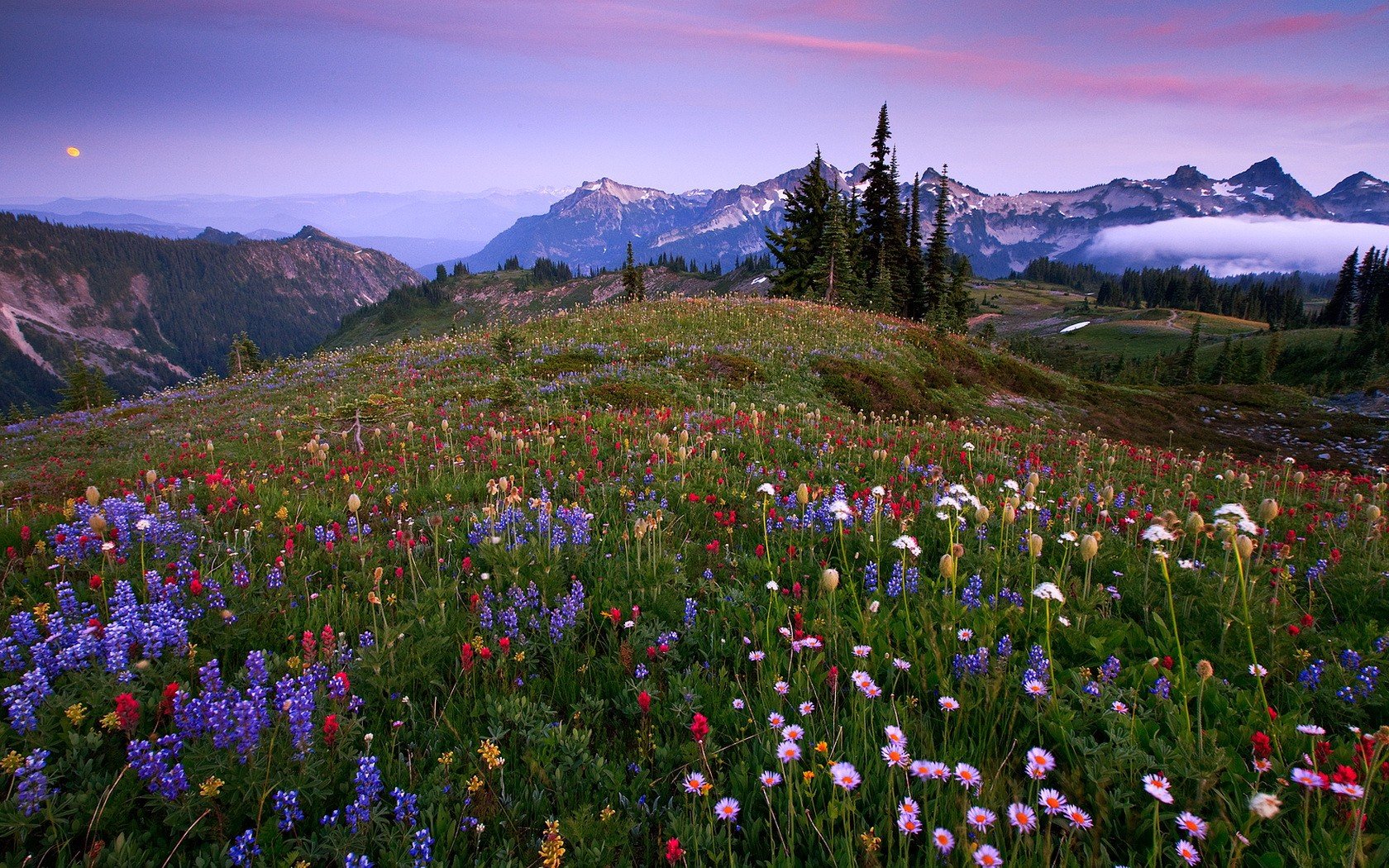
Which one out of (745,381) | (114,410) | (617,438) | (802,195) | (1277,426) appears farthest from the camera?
(802,195)

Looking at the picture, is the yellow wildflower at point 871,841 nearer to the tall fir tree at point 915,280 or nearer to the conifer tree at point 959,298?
the conifer tree at point 959,298

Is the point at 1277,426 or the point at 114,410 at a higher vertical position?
the point at 114,410

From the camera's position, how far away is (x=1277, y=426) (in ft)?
81.9

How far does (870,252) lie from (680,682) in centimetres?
5528

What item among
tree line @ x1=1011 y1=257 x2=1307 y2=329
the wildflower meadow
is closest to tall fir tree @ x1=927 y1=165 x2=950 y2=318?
the wildflower meadow

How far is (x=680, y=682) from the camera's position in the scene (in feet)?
10.3

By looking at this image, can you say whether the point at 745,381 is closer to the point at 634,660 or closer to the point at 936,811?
the point at 634,660

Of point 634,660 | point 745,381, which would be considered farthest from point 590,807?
point 745,381

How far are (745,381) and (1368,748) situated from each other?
15797 millimetres

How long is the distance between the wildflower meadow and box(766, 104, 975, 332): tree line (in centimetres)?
4064

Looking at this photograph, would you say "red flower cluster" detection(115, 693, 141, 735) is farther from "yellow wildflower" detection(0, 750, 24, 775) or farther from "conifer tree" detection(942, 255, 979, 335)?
"conifer tree" detection(942, 255, 979, 335)

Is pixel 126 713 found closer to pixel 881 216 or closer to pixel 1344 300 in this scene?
pixel 881 216

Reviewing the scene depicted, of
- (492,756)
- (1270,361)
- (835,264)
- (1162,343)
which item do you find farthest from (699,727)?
(1162,343)

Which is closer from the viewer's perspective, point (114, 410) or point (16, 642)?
point (16, 642)
